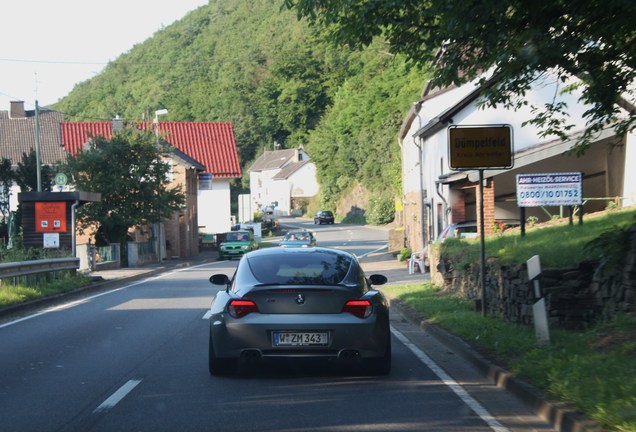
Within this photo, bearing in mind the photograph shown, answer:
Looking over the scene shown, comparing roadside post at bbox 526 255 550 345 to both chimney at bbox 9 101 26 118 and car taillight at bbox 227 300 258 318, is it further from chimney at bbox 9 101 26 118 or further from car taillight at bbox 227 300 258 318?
chimney at bbox 9 101 26 118

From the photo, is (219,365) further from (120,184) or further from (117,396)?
(120,184)

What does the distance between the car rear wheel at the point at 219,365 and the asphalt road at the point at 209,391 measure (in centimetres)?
13

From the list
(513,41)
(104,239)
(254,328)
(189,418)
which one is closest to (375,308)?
(254,328)

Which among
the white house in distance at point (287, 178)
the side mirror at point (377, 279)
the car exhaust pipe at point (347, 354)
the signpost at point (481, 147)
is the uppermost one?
the white house in distance at point (287, 178)

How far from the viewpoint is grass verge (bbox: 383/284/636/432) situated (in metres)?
6.89

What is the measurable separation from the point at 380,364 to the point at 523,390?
1922mm

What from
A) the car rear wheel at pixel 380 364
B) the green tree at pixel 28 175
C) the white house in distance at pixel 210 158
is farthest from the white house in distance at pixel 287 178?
the car rear wheel at pixel 380 364

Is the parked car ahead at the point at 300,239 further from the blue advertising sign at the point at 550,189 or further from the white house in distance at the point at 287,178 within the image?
the white house in distance at the point at 287,178

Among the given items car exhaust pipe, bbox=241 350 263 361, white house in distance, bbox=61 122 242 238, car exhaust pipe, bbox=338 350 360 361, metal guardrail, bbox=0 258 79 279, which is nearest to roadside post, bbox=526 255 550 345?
car exhaust pipe, bbox=338 350 360 361

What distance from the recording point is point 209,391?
8867 mm

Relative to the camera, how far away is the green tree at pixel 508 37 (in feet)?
31.4

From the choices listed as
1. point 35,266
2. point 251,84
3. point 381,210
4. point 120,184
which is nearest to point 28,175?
point 120,184

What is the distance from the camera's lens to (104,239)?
39.5 m

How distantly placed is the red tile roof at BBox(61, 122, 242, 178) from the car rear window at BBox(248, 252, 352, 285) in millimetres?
52920
